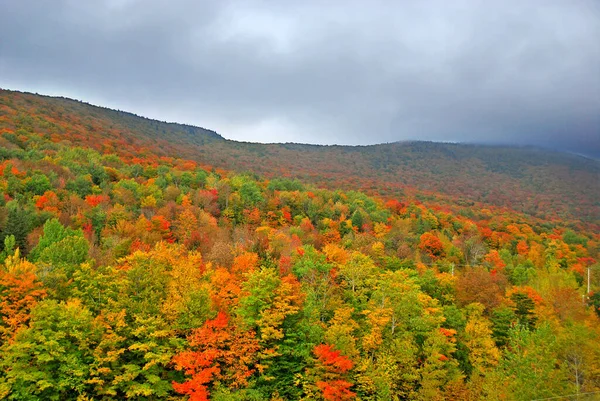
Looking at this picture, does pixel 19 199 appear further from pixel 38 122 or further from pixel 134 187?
pixel 38 122

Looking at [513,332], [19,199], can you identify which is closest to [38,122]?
[19,199]

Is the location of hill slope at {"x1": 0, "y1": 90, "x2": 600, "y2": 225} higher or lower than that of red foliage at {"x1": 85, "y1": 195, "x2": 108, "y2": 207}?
higher

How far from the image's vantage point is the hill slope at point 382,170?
382 feet

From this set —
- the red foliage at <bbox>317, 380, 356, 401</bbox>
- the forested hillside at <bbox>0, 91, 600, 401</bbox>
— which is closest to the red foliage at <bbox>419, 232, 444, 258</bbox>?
the forested hillside at <bbox>0, 91, 600, 401</bbox>

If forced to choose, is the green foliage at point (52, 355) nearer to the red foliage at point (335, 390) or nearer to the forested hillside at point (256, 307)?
the forested hillside at point (256, 307)

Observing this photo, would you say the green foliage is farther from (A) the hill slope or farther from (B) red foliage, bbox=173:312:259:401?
(A) the hill slope

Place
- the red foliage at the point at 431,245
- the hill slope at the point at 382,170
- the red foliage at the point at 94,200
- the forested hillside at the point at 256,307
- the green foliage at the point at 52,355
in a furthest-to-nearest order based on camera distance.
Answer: the hill slope at the point at 382,170 < the red foliage at the point at 431,245 < the red foliage at the point at 94,200 < the forested hillside at the point at 256,307 < the green foliage at the point at 52,355

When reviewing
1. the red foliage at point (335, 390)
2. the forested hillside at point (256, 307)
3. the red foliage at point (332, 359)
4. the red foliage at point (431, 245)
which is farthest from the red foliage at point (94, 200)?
the red foliage at point (431, 245)

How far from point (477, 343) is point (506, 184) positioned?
5350 inches

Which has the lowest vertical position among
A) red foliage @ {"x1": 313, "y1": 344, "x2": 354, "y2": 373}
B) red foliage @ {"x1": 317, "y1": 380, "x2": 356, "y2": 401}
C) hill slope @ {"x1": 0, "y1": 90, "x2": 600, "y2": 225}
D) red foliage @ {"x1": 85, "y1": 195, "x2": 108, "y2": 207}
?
red foliage @ {"x1": 317, "y1": 380, "x2": 356, "y2": 401}

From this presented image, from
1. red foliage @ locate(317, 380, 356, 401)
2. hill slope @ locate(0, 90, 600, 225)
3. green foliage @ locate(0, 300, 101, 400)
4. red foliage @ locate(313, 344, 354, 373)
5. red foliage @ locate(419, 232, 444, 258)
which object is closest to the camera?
green foliage @ locate(0, 300, 101, 400)

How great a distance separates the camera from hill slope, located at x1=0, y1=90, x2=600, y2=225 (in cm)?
11656

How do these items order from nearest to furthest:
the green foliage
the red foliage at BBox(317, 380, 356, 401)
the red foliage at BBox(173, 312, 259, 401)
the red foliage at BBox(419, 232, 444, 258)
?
1. the green foliage
2. the red foliage at BBox(173, 312, 259, 401)
3. the red foliage at BBox(317, 380, 356, 401)
4. the red foliage at BBox(419, 232, 444, 258)

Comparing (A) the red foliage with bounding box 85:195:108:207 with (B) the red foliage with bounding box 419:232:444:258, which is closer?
(A) the red foliage with bounding box 85:195:108:207
